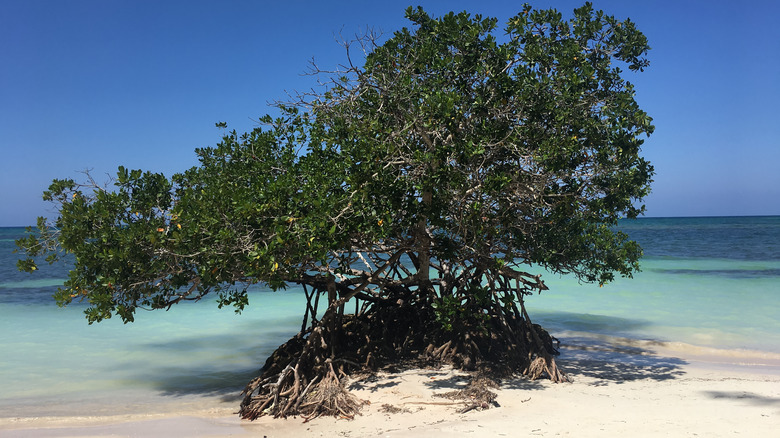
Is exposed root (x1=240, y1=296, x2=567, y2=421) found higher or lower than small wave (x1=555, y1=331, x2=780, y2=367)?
higher

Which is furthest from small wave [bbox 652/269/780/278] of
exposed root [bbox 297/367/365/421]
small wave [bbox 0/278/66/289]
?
small wave [bbox 0/278/66/289]

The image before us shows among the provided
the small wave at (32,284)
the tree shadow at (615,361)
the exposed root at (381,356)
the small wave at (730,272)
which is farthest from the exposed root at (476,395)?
the small wave at (32,284)

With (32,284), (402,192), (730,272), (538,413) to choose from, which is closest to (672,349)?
(538,413)

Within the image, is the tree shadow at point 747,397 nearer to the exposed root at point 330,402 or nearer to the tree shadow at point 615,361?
the tree shadow at point 615,361

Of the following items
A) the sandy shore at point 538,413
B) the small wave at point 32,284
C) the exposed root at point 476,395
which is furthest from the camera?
the small wave at point 32,284

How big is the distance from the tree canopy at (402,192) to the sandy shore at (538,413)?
1.28 feet

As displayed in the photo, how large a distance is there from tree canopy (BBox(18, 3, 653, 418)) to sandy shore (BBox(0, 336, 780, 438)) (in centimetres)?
39

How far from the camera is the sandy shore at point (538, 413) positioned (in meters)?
5.73

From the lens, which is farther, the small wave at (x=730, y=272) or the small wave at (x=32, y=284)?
the small wave at (x=32, y=284)

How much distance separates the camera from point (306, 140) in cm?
728

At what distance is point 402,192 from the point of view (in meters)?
6.50

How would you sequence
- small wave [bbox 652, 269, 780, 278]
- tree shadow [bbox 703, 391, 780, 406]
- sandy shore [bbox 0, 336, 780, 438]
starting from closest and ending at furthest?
sandy shore [bbox 0, 336, 780, 438], tree shadow [bbox 703, 391, 780, 406], small wave [bbox 652, 269, 780, 278]

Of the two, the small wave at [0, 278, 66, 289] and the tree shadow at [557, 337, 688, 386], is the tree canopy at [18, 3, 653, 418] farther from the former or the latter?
the small wave at [0, 278, 66, 289]

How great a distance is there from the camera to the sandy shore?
573 centimetres
